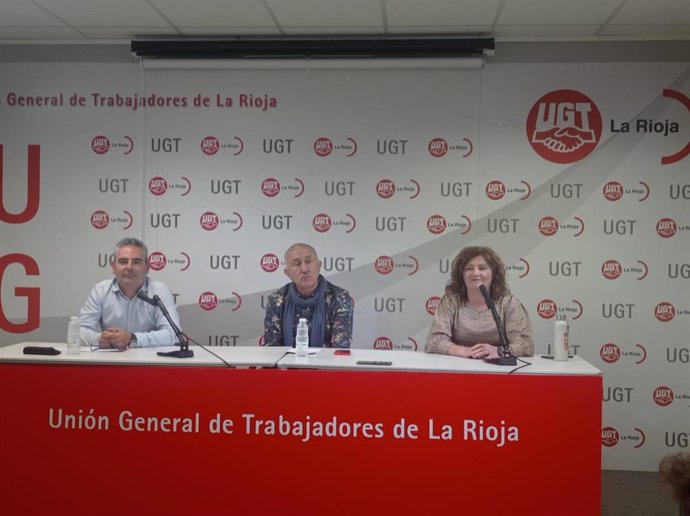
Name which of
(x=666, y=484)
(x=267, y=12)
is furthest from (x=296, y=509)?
(x=267, y=12)

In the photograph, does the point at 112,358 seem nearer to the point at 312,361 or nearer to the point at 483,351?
the point at 312,361

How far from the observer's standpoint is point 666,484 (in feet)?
3.69

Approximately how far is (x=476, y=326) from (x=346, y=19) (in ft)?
6.92

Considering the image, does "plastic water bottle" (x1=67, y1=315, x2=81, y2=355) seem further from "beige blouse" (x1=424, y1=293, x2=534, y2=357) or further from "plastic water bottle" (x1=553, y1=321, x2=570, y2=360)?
"plastic water bottle" (x1=553, y1=321, x2=570, y2=360)

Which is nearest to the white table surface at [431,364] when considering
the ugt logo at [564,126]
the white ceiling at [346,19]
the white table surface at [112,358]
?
the white table surface at [112,358]

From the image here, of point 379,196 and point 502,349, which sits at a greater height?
point 379,196

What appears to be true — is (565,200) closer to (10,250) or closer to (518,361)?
(518,361)

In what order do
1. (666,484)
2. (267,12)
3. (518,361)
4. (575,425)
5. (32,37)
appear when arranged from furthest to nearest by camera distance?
(32,37)
(267,12)
(518,361)
(575,425)
(666,484)

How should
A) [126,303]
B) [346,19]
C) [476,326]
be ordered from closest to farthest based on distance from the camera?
[476,326], [126,303], [346,19]

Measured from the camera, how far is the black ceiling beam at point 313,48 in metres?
4.14

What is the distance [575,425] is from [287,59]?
2973mm

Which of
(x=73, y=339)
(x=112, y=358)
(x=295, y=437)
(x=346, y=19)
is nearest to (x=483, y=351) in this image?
(x=295, y=437)

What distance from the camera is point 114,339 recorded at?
3.04 m

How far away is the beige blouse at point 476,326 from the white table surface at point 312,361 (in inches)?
4.9
